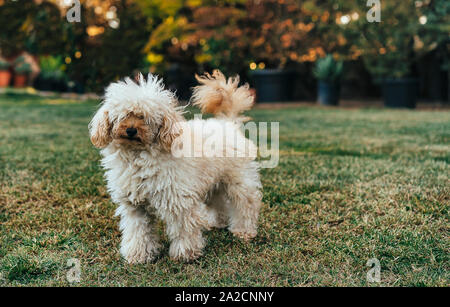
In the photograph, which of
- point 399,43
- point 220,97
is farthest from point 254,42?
point 220,97

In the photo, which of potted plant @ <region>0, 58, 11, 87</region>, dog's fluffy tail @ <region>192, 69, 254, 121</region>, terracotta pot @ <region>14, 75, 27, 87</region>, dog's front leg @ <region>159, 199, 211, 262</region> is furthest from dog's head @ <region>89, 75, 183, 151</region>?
potted plant @ <region>0, 58, 11, 87</region>

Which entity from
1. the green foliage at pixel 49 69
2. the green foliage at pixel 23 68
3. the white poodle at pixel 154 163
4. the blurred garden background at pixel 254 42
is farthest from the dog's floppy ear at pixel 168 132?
the green foliage at pixel 23 68

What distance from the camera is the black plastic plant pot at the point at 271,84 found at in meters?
15.3

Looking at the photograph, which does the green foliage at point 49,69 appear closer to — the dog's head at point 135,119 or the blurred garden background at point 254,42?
the blurred garden background at point 254,42

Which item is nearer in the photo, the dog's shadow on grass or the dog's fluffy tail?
the dog's shadow on grass

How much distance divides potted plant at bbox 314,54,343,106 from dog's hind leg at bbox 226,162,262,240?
11191 millimetres

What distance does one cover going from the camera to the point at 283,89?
1548 centimetres

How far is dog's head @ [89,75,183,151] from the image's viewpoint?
2893 mm

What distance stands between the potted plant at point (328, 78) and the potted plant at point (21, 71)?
17.9 m

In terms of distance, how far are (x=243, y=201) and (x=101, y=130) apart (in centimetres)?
129

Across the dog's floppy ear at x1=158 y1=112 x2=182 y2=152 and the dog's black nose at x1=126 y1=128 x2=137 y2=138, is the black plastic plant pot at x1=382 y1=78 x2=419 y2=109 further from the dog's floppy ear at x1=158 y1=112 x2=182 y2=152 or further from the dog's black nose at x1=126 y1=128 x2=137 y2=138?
the dog's black nose at x1=126 y1=128 x2=137 y2=138

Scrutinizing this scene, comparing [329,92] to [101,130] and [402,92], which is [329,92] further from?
[101,130]

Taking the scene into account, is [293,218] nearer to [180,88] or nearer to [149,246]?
[149,246]

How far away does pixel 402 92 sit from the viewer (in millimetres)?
13492
